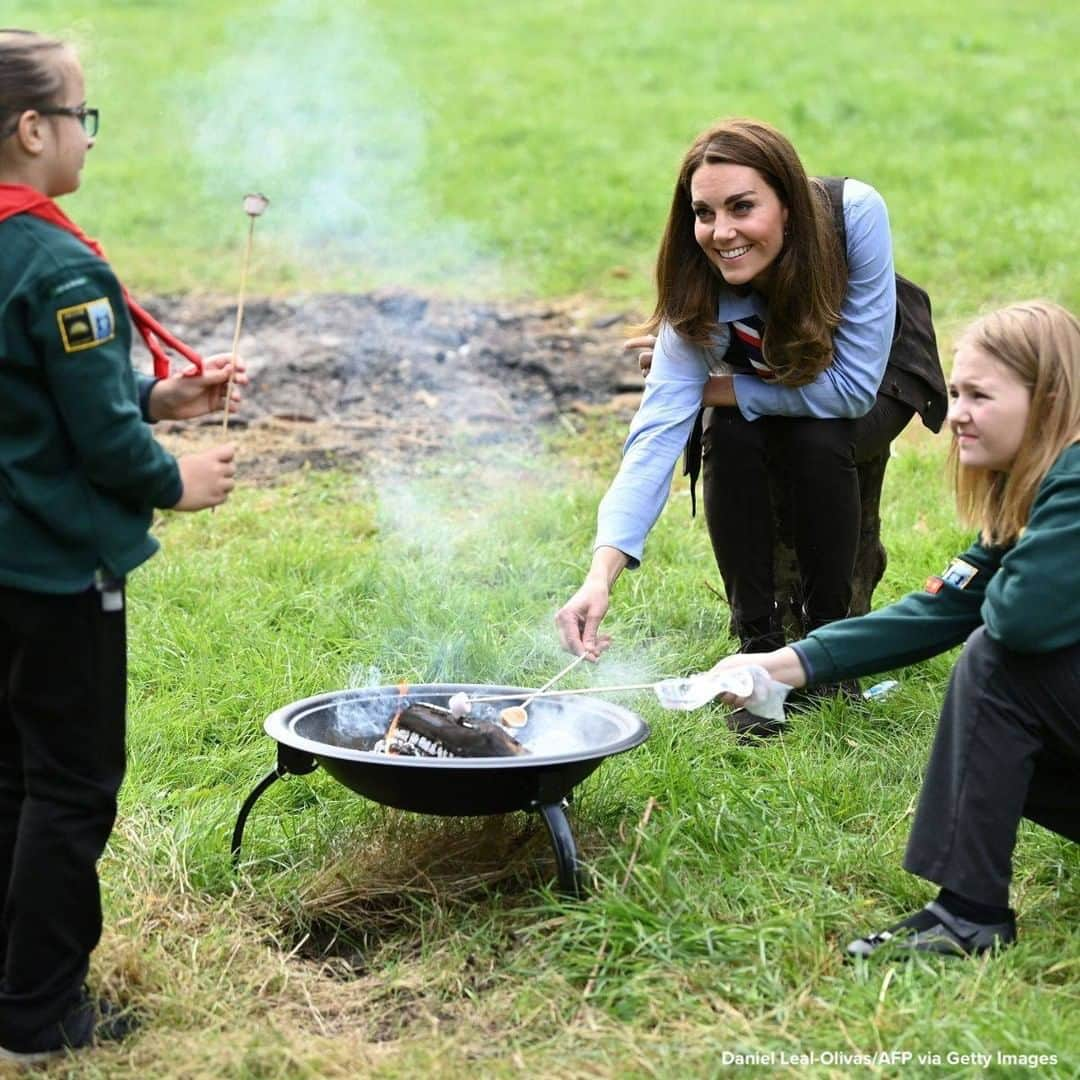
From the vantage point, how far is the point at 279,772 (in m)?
3.03

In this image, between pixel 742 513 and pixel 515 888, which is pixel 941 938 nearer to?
pixel 515 888

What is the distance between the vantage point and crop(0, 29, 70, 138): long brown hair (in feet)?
7.86

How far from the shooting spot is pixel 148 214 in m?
9.78

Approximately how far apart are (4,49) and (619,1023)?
1.83 metres

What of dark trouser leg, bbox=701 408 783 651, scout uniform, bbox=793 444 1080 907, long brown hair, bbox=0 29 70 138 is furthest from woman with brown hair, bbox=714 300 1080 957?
long brown hair, bbox=0 29 70 138

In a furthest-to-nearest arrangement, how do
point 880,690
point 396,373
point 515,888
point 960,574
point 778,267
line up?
point 396,373 → point 880,690 → point 778,267 → point 515,888 → point 960,574

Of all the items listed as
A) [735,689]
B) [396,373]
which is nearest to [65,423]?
[735,689]

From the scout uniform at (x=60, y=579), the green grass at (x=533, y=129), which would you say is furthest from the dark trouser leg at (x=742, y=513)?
the green grass at (x=533, y=129)

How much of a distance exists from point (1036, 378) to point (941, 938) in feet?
3.28

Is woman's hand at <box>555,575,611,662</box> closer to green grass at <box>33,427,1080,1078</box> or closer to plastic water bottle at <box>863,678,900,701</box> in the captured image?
green grass at <box>33,427,1080,1078</box>

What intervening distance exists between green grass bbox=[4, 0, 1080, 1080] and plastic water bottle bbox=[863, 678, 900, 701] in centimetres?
6

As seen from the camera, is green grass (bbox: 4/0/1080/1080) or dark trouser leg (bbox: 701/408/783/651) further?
dark trouser leg (bbox: 701/408/783/651)

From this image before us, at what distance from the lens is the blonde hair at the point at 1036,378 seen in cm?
274

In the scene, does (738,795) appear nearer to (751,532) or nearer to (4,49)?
(751,532)
